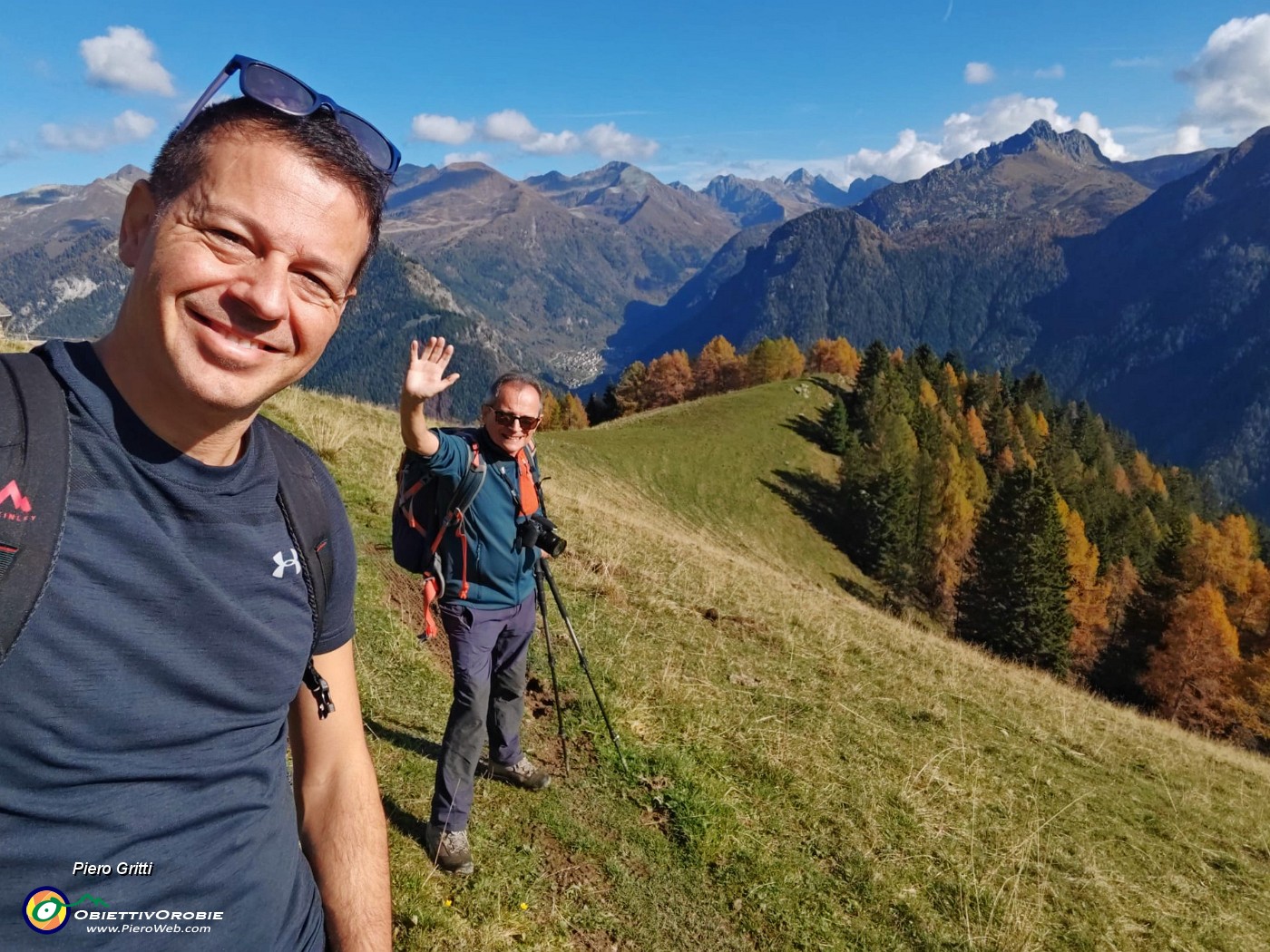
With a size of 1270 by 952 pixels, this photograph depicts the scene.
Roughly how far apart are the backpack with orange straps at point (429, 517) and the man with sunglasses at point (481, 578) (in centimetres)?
4

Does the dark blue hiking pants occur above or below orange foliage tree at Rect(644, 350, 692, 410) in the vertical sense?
below

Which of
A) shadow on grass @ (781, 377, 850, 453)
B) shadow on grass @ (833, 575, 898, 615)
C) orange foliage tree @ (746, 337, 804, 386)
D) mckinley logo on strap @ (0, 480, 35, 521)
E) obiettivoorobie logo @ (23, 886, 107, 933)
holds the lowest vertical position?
shadow on grass @ (833, 575, 898, 615)

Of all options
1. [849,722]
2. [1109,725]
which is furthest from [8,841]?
[1109,725]

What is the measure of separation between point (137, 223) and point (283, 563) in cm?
98

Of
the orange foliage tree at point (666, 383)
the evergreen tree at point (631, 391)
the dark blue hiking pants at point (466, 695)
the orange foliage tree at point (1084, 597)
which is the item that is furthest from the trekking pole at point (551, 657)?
the orange foliage tree at point (666, 383)

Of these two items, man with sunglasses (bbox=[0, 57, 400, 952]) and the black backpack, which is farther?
man with sunglasses (bbox=[0, 57, 400, 952])

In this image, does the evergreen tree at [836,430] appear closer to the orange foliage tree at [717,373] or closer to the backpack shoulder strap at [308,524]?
the orange foliage tree at [717,373]

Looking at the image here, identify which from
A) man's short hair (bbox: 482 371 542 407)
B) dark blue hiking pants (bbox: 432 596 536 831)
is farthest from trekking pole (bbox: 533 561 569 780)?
man's short hair (bbox: 482 371 542 407)

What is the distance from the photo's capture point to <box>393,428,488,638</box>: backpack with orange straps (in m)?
5.14

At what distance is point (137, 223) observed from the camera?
1865 millimetres

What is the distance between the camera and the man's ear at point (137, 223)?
1826 mm

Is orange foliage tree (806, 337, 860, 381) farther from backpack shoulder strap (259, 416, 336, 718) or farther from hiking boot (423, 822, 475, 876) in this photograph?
backpack shoulder strap (259, 416, 336, 718)

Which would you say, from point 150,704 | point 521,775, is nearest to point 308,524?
point 150,704

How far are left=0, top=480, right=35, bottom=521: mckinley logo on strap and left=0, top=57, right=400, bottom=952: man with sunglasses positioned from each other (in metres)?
0.10
